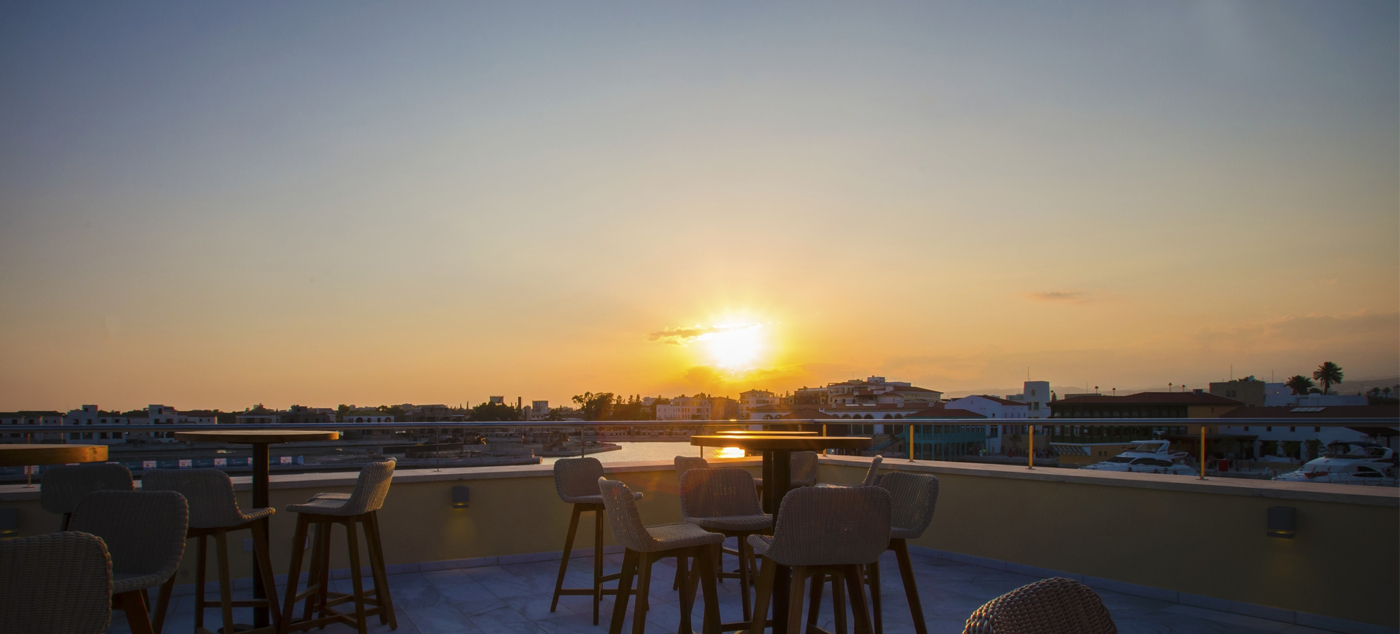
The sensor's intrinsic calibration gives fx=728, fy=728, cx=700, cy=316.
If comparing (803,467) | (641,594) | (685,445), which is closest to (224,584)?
(641,594)

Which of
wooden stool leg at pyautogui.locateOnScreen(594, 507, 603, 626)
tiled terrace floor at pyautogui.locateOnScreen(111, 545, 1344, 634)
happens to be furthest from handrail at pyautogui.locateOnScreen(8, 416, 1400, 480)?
wooden stool leg at pyautogui.locateOnScreen(594, 507, 603, 626)

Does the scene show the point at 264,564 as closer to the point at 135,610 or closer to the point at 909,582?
the point at 135,610

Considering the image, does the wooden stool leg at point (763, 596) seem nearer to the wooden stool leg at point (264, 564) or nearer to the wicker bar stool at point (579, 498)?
the wicker bar stool at point (579, 498)

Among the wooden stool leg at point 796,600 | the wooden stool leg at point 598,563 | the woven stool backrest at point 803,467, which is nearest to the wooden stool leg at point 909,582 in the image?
the wooden stool leg at point 796,600

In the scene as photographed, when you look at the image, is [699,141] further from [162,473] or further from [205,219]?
[162,473]

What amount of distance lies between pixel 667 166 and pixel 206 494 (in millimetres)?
8073

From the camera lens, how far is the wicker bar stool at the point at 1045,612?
46.9 inches

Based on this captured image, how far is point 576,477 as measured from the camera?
179 inches

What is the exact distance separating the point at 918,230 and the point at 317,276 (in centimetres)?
944

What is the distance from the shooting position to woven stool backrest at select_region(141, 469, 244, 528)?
3.35 metres

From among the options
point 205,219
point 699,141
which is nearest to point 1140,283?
point 699,141

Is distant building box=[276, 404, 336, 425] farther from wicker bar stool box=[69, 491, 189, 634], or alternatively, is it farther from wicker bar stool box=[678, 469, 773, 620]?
wicker bar stool box=[678, 469, 773, 620]

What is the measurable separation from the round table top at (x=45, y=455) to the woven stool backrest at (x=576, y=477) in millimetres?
2281

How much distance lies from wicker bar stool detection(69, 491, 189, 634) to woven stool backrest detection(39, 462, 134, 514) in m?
1.56
